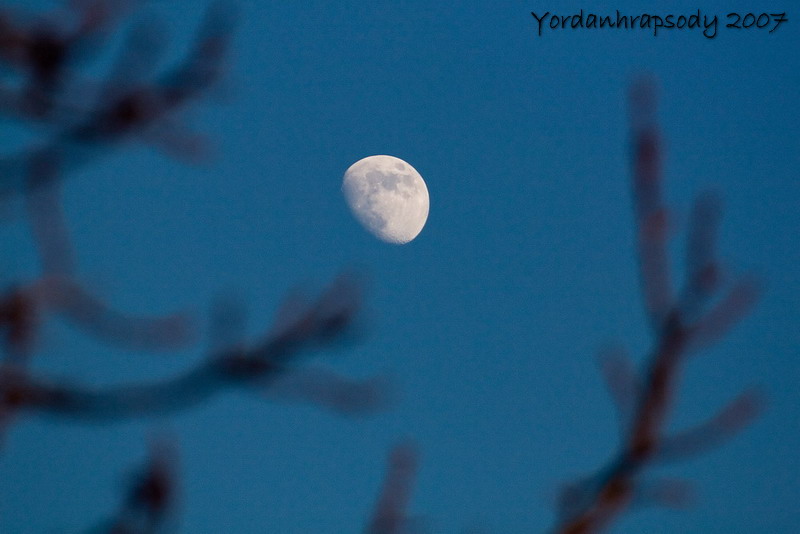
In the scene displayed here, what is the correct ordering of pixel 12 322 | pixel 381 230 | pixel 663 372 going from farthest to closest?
pixel 381 230, pixel 12 322, pixel 663 372

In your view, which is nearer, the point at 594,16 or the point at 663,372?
the point at 663,372

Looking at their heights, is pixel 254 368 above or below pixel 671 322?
below

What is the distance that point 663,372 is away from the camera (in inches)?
45.1

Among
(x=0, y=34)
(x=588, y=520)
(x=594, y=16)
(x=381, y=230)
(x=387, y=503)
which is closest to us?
(x=588, y=520)

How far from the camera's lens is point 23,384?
171 centimetres

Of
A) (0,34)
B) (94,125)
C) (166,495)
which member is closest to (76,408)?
(166,495)

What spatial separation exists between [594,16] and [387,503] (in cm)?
1375

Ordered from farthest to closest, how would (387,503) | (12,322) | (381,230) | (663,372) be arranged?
(381,230)
(12,322)
(387,503)
(663,372)

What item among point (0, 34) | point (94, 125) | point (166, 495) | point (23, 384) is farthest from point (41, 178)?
point (166, 495)

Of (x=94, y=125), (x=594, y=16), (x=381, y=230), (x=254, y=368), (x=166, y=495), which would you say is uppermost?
(x=594, y=16)

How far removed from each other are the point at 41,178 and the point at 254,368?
642mm

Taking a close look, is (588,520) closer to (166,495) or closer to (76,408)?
(166,495)

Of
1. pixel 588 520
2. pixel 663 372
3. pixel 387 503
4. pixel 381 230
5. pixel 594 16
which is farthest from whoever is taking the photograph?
pixel 381 230

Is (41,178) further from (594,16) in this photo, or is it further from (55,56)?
(594,16)
